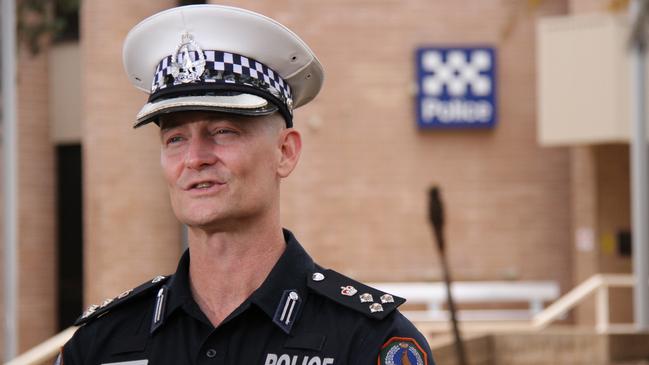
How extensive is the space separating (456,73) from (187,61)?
17.6 meters

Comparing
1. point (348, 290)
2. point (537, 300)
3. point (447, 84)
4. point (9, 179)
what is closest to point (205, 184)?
point (348, 290)

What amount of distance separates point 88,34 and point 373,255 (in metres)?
5.89

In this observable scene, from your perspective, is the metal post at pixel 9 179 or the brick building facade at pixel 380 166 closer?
the metal post at pixel 9 179

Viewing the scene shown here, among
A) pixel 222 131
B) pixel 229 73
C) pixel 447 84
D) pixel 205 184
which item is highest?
pixel 447 84

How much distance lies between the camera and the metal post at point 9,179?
1373 cm

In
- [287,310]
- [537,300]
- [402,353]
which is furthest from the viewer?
[537,300]

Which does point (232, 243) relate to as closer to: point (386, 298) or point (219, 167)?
point (219, 167)

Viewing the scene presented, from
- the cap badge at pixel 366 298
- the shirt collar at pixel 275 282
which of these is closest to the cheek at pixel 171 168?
the shirt collar at pixel 275 282

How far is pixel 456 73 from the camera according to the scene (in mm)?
20016

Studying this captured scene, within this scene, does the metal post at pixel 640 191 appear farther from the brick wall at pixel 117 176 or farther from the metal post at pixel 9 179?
the brick wall at pixel 117 176

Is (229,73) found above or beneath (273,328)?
above

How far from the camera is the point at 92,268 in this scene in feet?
66.3

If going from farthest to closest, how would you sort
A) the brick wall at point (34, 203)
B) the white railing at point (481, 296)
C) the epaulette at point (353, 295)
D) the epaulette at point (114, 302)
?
1. the brick wall at point (34, 203)
2. the white railing at point (481, 296)
3. the epaulette at point (114, 302)
4. the epaulette at point (353, 295)

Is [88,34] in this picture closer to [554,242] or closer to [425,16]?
[425,16]
